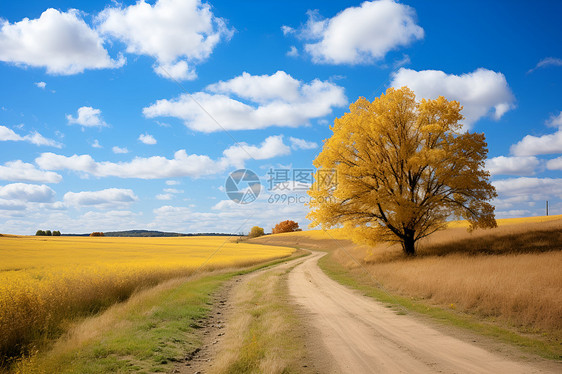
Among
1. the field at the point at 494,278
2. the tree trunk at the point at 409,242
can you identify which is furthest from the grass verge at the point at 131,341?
the tree trunk at the point at 409,242

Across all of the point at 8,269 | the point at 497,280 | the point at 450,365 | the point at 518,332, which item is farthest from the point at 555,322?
the point at 8,269

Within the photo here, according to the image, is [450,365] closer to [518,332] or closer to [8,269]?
[518,332]

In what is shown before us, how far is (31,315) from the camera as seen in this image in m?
8.92

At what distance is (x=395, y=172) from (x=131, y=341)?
2055cm

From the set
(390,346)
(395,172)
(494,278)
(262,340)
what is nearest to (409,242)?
(395,172)

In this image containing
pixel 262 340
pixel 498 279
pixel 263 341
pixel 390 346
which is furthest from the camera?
pixel 498 279

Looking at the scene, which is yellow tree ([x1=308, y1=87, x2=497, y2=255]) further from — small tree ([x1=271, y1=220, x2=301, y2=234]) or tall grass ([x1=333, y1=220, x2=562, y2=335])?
small tree ([x1=271, y1=220, x2=301, y2=234])

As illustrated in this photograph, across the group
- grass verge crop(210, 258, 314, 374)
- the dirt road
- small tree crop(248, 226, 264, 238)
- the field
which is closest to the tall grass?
the field

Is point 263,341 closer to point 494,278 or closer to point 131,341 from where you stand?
point 131,341

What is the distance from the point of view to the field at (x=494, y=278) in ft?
31.6

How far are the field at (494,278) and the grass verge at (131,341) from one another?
909 centimetres

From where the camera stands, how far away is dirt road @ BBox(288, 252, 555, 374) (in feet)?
20.8

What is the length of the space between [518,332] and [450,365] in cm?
389

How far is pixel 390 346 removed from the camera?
7609 mm
